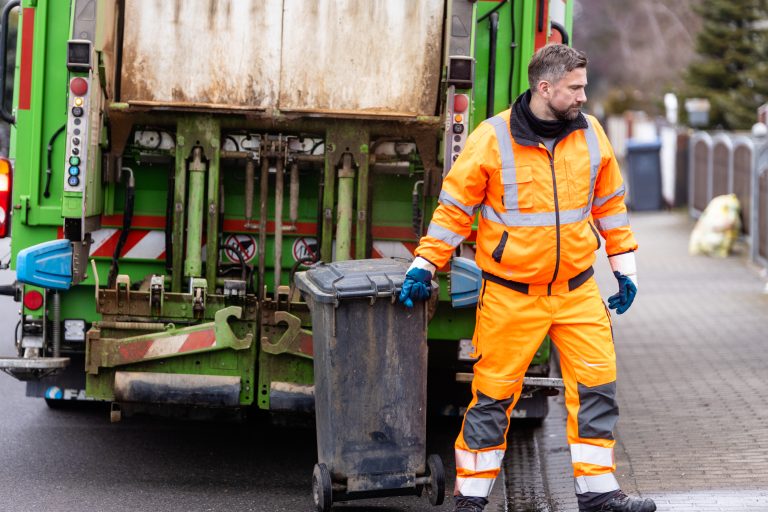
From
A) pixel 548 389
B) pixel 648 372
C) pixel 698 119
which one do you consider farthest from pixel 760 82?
pixel 548 389

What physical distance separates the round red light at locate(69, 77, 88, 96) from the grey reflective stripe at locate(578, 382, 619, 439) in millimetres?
2393

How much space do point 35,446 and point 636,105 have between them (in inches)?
1401

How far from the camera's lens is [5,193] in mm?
6484

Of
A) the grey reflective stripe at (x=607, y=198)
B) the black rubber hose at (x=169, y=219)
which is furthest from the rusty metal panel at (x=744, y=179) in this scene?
the grey reflective stripe at (x=607, y=198)

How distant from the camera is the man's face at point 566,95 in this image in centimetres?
512

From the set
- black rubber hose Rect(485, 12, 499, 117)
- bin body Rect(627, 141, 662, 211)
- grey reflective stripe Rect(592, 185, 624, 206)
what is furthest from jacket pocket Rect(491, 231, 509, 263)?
bin body Rect(627, 141, 662, 211)

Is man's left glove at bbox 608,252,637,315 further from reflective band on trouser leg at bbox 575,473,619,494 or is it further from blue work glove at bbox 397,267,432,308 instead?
blue work glove at bbox 397,267,432,308

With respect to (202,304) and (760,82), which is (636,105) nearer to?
(760,82)

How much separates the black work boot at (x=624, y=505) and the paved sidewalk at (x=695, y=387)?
1.34 feet

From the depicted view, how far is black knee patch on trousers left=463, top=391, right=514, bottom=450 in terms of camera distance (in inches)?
206

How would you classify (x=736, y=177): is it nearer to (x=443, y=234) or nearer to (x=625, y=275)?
(x=625, y=275)

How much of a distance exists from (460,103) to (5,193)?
7.19 ft

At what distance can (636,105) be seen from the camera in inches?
1606

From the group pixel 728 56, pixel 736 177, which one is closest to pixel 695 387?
pixel 736 177
